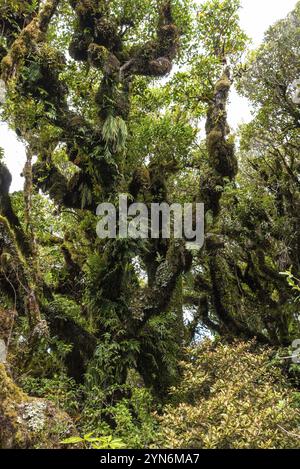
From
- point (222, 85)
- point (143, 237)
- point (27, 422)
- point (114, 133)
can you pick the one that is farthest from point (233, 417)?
point (222, 85)

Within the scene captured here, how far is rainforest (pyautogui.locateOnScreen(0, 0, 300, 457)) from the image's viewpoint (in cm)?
696

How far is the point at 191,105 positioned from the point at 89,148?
378 centimetres

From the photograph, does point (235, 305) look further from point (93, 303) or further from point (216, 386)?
point (216, 386)

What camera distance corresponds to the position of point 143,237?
30.7 ft

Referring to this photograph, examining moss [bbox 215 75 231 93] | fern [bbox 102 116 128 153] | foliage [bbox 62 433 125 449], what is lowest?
foliage [bbox 62 433 125 449]

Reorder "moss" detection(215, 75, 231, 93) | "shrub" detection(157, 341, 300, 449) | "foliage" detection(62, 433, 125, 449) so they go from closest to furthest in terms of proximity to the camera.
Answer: "foliage" detection(62, 433, 125, 449) → "shrub" detection(157, 341, 300, 449) → "moss" detection(215, 75, 231, 93)

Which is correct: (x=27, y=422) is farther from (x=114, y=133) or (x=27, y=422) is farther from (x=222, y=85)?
(x=222, y=85)

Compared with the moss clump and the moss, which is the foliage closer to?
the moss clump

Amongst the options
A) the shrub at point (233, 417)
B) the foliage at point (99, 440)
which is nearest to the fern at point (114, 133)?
the shrub at point (233, 417)

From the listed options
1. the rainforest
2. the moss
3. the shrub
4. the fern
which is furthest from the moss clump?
the moss

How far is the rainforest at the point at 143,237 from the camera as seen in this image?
6.96m

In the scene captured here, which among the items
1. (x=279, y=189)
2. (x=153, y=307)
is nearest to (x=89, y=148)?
(x=153, y=307)

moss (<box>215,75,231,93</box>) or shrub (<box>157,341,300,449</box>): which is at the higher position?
moss (<box>215,75,231,93</box>)
